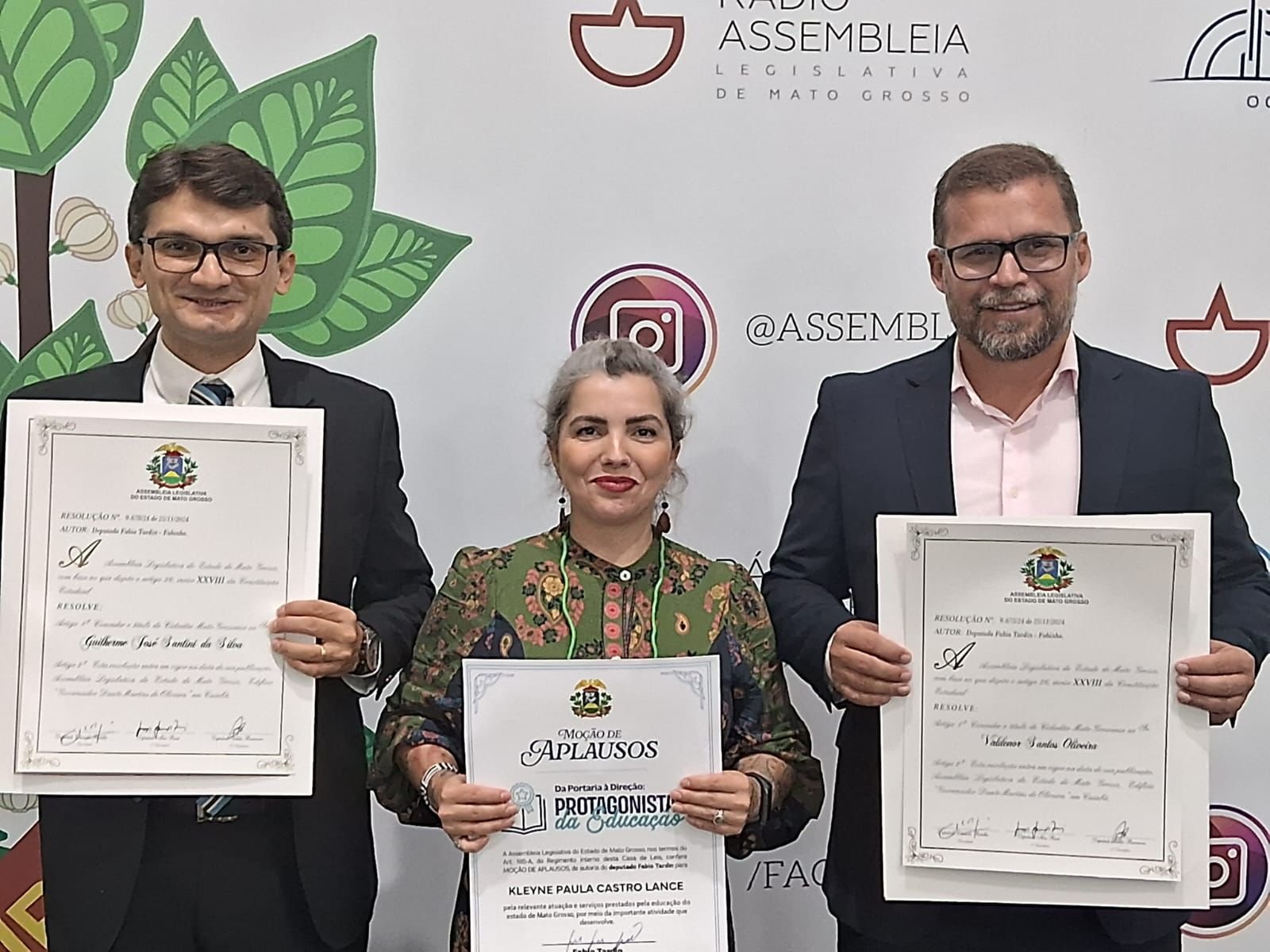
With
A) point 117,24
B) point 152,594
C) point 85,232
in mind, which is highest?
point 117,24

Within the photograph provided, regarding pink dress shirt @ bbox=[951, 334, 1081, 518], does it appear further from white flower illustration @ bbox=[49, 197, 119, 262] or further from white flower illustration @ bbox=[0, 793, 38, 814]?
white flower illustration @ bbox=[0, 793, 38, 814]

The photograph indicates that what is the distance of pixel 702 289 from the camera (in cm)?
238

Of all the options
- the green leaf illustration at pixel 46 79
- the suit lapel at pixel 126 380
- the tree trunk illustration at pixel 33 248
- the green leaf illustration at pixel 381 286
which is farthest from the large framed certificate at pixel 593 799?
the green leaf illustration at pixel 46 79

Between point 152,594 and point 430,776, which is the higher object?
point 152,594

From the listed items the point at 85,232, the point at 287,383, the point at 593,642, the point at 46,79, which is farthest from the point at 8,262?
the point at 593,642

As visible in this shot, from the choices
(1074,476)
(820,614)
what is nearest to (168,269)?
(820,614)

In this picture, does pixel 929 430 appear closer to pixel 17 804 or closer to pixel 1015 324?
pixel 1015 324

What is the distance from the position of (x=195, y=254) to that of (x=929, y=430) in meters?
1.06

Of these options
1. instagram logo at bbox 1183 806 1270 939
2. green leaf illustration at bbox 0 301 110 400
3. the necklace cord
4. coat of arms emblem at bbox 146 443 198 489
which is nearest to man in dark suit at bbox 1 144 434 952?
coat of arms emblem at bbox 146 443 198 489

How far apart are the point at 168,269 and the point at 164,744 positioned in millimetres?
643

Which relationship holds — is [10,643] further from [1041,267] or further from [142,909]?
[1041,267]

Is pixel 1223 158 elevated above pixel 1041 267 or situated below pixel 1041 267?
above

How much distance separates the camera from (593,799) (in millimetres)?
1604

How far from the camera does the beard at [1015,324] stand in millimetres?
1694
